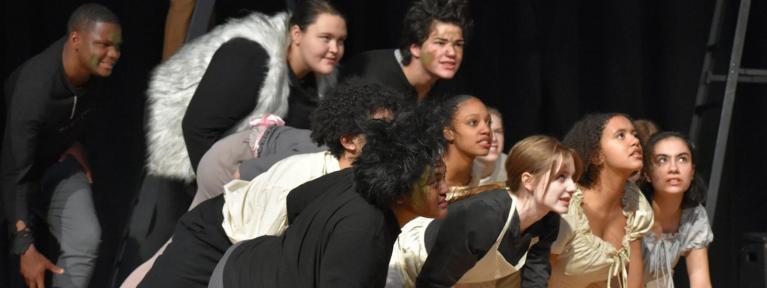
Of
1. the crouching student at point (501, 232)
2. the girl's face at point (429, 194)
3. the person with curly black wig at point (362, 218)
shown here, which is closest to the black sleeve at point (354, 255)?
the person with curly black wig at point (362, 218)

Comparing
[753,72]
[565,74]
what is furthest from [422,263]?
[753,72]

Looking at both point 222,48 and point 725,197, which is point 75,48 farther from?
point 725,197

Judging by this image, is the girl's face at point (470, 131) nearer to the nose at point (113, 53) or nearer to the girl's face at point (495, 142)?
the girl's face at point (495, 142)

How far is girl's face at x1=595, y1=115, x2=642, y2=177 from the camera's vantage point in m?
4.66

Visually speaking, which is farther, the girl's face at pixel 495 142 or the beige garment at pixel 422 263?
the girl's face at pixel 495 142

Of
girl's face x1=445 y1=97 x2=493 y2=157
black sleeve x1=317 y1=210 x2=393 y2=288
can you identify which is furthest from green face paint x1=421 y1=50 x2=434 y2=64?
black sleeve x1=317 y1=210 x2=393 y2=288

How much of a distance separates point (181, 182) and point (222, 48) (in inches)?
27.5

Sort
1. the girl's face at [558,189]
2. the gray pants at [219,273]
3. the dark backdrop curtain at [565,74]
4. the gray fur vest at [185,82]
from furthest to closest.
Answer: the dark backdrop curtain at [565,74]
the gray fur vest at [185,82]
the girl's face at [558,189]
the gray pants at [219,273]

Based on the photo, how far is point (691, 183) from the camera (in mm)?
5051

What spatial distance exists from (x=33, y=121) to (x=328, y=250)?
1.78 meters

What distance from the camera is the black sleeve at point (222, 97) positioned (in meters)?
4.27

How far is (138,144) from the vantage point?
5371 mm

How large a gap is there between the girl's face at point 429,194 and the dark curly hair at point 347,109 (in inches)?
18.6

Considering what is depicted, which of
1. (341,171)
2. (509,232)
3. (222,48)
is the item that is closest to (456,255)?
(509,232)
